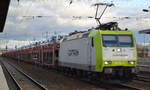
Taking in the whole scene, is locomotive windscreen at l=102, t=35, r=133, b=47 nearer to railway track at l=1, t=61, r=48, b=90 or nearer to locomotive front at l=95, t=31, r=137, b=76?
locomotive front at l=95, t=31, r=137, b=76

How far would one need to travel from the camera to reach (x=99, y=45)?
1809 centimetres

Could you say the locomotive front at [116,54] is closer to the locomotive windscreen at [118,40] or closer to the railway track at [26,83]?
the locomotive windscreen at [118,40]

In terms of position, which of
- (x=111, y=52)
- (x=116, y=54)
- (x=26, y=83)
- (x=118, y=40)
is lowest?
(x=26, y=83)

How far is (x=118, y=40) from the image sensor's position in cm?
1870

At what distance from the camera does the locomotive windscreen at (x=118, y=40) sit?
1844 centimetres

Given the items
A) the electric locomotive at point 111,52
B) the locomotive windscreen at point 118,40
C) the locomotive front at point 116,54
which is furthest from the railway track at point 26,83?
the locomotive windscreen at point 118,40

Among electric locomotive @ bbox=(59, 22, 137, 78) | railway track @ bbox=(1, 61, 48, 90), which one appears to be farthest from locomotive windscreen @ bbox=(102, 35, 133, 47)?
railway track @ bbox=(1, 61, 48, 90)

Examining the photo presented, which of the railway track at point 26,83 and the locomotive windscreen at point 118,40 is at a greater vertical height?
the locomotive windscreen at point 118,40

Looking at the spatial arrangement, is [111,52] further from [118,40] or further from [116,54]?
[118,40]

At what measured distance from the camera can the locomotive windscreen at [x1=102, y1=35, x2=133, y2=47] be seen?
18.4 m

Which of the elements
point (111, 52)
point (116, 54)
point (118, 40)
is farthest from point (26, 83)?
point (118, 40)

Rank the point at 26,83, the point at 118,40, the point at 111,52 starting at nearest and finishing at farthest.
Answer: the point at 111,52 < the point at 118,40 < the point at 26,83

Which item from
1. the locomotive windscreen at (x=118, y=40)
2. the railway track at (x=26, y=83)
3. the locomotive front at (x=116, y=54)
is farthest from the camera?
the railway track at (x=26, y=83)

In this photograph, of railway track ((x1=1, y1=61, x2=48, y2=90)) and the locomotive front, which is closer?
the locomotive front
